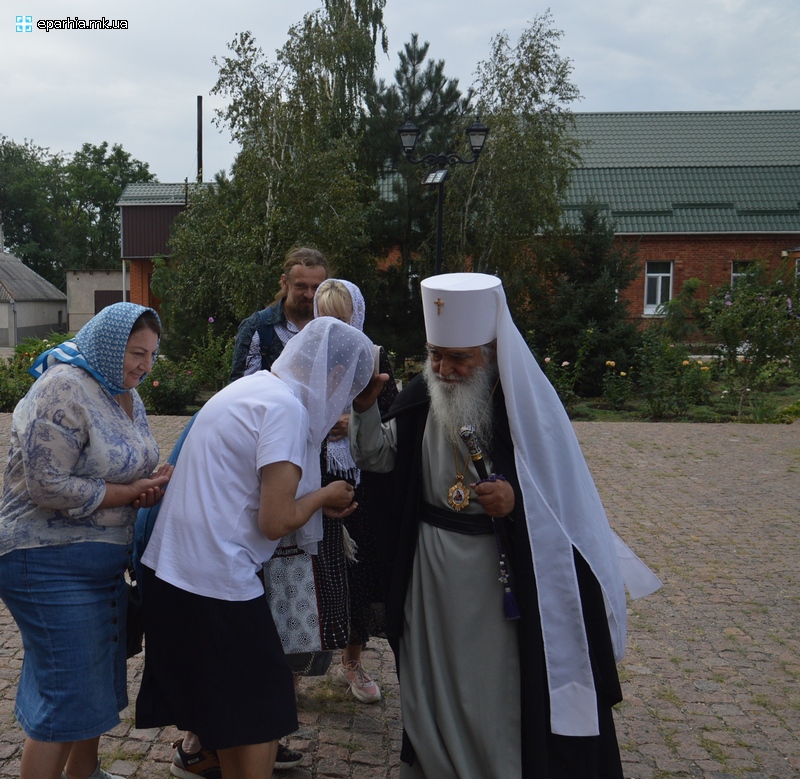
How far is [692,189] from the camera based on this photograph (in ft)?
98.5

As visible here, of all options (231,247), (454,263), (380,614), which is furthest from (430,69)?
(380,614)

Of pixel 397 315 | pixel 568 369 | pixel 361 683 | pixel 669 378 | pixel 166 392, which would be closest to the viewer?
pixel 361 683

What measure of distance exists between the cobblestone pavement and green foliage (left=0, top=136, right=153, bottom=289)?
60.7 metres

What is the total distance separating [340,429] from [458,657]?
1.00 meters

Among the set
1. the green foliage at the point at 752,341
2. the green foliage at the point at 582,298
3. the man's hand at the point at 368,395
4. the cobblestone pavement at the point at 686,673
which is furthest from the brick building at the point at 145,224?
the man's hand at the point at 368,395

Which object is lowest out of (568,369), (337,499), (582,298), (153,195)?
(568,369)

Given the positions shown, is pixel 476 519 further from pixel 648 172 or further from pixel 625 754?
pixel 648 172

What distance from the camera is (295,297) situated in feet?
14.8

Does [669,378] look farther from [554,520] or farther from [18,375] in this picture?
[554,520]

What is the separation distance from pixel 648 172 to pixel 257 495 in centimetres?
3081

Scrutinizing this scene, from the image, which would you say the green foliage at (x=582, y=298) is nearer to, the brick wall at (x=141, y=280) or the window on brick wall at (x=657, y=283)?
the window on brick wall at (x=657, y=283)

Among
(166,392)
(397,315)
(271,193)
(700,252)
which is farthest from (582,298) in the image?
(700,252)

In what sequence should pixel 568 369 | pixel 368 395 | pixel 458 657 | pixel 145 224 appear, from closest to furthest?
pixel 458 657 < pixel 368 395 < pixel 568 369 < pixel 145 224

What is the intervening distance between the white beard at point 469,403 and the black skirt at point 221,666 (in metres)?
0.88
